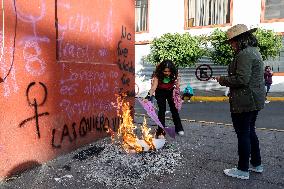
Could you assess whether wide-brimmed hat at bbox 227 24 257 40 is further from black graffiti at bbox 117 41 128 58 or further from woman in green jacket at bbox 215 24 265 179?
black graffiti at bbox 117 41 128 58

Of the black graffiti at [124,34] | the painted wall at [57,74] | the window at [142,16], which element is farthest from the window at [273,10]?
the painted wall at [57,74]

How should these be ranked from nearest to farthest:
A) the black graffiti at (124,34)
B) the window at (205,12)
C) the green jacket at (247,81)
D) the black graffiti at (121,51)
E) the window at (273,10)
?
the green jacket at (247,81), the black graffiti at (121,51), the black graffiti at (124,34), the window at (273,10), the window at (205,12)

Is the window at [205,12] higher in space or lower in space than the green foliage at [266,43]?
higher

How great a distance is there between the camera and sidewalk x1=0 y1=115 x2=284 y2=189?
364 cm

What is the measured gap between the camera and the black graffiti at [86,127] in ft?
15.1

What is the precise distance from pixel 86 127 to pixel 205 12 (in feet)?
54.8

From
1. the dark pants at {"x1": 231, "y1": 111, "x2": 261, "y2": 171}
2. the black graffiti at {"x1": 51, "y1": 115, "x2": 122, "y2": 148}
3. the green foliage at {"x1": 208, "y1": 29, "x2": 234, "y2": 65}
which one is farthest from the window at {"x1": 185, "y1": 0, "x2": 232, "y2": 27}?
the dark pants at {"x1": 231, "y1": 111, "x2": 261, "y2": 171}

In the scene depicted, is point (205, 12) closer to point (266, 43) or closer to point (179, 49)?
point (179, 49)

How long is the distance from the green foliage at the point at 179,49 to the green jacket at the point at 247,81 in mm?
11964

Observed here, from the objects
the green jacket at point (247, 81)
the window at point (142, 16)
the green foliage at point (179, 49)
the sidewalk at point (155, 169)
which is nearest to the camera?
the green jacket at point (247, 81)

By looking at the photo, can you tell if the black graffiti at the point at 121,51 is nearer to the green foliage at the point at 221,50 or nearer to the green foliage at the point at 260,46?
the green foliage at the point at 260,46

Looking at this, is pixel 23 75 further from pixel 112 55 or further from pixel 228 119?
pixel 228 119

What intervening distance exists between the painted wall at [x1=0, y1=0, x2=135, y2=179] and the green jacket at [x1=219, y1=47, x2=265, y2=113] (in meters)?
2.47

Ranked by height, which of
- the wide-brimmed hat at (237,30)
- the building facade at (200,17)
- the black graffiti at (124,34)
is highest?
the building facade at (200,17)
